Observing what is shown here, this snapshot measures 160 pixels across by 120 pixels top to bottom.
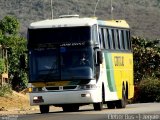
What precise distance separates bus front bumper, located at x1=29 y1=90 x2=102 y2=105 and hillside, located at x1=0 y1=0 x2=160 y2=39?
124 meters

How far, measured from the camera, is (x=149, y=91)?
5100 cm

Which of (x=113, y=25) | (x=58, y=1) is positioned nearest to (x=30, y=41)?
(x=113, y=25)

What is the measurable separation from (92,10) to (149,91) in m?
127

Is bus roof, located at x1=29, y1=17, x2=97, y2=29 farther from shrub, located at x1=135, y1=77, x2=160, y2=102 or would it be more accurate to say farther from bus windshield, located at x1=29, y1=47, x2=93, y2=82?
shrub, located at x1=135, y1=77, x2=160, y2=102

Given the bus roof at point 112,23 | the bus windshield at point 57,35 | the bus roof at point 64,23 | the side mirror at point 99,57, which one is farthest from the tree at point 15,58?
the side mirror at point 99,57

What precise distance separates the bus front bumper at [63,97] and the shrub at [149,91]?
18.6 metres

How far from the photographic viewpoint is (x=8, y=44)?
63969mm

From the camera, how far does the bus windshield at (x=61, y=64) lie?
3203 centimetres

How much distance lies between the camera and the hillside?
164 m

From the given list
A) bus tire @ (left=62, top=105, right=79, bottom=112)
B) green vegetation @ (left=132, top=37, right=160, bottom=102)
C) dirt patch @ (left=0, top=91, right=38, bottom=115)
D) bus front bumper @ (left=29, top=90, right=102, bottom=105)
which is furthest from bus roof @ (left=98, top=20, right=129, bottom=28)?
green vegetation @ (left=132, top=37, right=160, bottom=102)

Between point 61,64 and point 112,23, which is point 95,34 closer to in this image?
point 61,64

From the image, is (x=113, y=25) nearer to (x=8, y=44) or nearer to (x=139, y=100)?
(x=139, y=100)

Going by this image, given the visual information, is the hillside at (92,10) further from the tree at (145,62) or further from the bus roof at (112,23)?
the bus roof at (112,23)

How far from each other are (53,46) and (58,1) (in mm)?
157176
